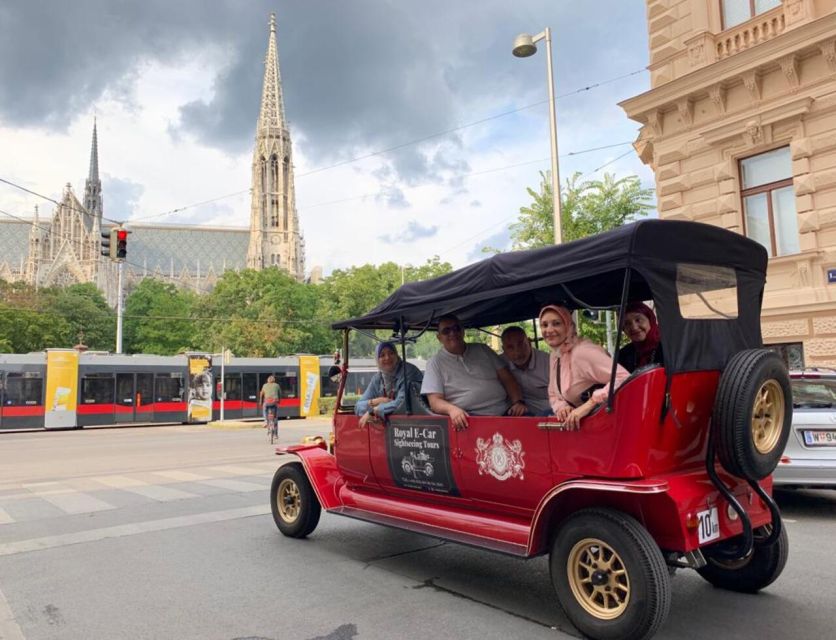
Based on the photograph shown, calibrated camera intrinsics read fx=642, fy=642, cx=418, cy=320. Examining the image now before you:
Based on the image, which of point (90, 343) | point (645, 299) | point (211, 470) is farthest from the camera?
point (90, 343)

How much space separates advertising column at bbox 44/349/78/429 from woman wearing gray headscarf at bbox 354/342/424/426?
2634 cm

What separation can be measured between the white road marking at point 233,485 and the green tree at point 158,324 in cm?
5655

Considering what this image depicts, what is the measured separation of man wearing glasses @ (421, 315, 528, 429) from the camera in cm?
523

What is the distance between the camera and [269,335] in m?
55.6

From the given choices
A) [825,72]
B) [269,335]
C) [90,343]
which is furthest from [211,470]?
[90,343]

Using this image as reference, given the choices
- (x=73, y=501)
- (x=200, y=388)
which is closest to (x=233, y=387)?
(x=200, y=388)

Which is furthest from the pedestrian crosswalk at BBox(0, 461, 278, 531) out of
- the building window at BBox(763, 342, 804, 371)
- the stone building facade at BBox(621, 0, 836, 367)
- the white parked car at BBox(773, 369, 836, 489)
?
the stone building facade at BBox(621, 0, 836, 367)

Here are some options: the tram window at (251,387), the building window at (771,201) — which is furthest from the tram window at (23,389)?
the building window at (771,201)

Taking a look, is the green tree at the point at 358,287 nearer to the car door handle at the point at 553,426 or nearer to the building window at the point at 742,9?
the building window at the point at 742,9

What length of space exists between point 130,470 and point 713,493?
38.5ft

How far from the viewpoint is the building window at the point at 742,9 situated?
13711mm

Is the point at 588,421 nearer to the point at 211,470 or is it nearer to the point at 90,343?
the point at 211,470

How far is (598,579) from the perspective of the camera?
3816 millimetres

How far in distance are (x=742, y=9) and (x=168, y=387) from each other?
27.5 m
